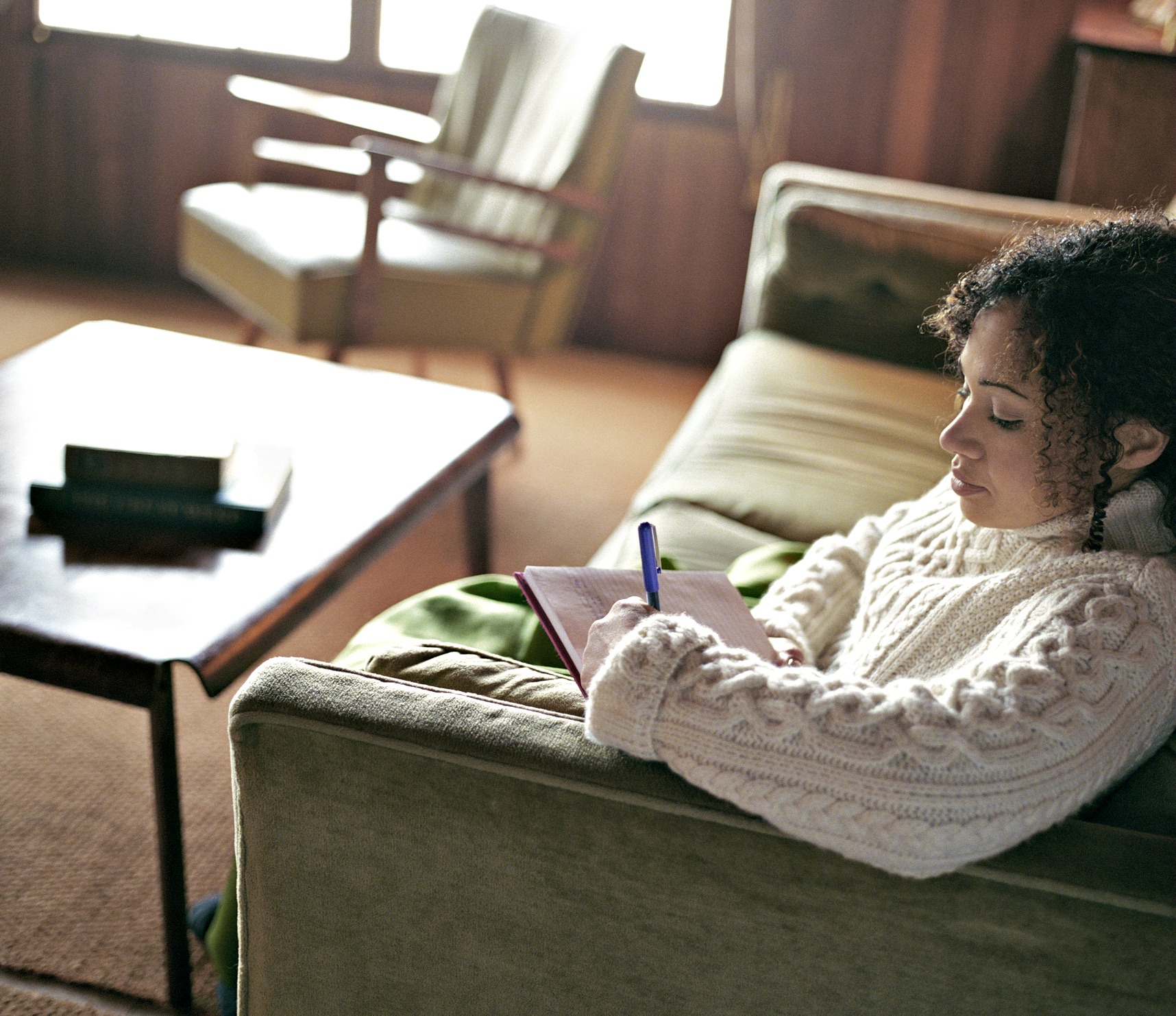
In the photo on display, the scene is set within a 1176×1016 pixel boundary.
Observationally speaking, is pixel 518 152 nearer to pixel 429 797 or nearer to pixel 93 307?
pixel 93 307

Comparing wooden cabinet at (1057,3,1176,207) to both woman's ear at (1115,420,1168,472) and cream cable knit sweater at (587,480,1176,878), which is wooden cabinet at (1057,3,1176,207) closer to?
woman's ear at (1115,420,1168,472)

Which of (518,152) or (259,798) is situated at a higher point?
(518,152)

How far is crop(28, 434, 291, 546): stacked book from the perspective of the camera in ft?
4.69

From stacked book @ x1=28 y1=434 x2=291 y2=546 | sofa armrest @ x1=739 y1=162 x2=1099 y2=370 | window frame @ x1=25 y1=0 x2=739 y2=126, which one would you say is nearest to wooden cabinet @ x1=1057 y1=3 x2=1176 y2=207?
sofa armrest @ x1=739 y1=162 x2=1099 y2=370

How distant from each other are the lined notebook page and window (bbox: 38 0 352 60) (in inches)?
129

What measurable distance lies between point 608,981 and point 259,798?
28 cm

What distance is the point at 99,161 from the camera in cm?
405

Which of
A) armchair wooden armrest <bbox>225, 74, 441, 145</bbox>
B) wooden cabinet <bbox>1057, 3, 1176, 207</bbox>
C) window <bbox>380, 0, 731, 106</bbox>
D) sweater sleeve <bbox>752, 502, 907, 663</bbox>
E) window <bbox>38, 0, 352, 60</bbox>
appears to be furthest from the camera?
window <bbox>38, 0, 352, 60</bbox>

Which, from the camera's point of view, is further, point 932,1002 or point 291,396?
point 291,396

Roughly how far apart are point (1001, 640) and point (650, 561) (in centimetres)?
27

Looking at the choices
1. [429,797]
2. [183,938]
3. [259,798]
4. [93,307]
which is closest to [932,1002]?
[429,797]

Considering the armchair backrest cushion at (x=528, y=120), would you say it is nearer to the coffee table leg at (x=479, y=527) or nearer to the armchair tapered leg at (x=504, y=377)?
the armchair tapered leg at (x=504, y=377)

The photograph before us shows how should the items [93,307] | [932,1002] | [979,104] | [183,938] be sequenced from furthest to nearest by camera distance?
[93,307]
[979,104]
[183,938]
[932,1002]

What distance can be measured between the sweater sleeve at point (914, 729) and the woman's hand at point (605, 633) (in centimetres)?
5
